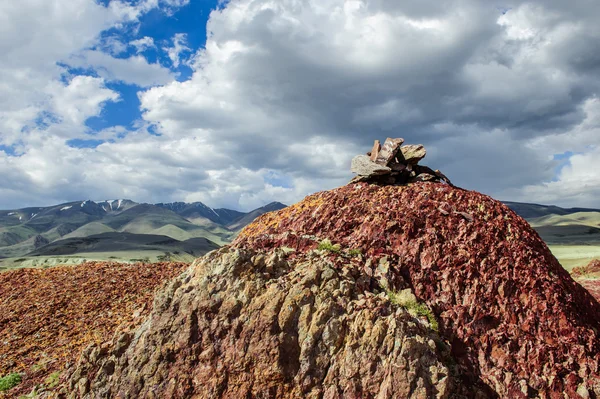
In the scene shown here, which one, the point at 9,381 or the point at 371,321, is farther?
the point at 9,381

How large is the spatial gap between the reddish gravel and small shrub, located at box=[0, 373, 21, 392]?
0.22 metres

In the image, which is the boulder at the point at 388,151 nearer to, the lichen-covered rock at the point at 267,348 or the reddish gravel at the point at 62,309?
the lichen-covered rock at the point at 267,348

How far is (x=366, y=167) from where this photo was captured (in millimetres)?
14109

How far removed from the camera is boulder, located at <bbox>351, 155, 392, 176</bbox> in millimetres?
13688

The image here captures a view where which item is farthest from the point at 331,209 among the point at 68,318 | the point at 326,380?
the point at 68,318

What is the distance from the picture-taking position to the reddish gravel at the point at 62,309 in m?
12.5

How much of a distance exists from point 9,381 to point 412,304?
11.8 metres

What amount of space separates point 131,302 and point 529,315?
1459cm

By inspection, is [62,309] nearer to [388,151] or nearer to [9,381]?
[9,381]

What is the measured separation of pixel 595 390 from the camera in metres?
8.93

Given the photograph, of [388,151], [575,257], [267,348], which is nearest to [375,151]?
[388,151]

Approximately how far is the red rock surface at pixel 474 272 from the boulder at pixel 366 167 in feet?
1.71

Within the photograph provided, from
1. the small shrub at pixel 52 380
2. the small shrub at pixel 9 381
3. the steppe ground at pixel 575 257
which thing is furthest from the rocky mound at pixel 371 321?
the steppe ground at pixel 575 257

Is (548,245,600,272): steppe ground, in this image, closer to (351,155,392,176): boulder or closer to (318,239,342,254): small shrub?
(351,155,392,176): boulder
